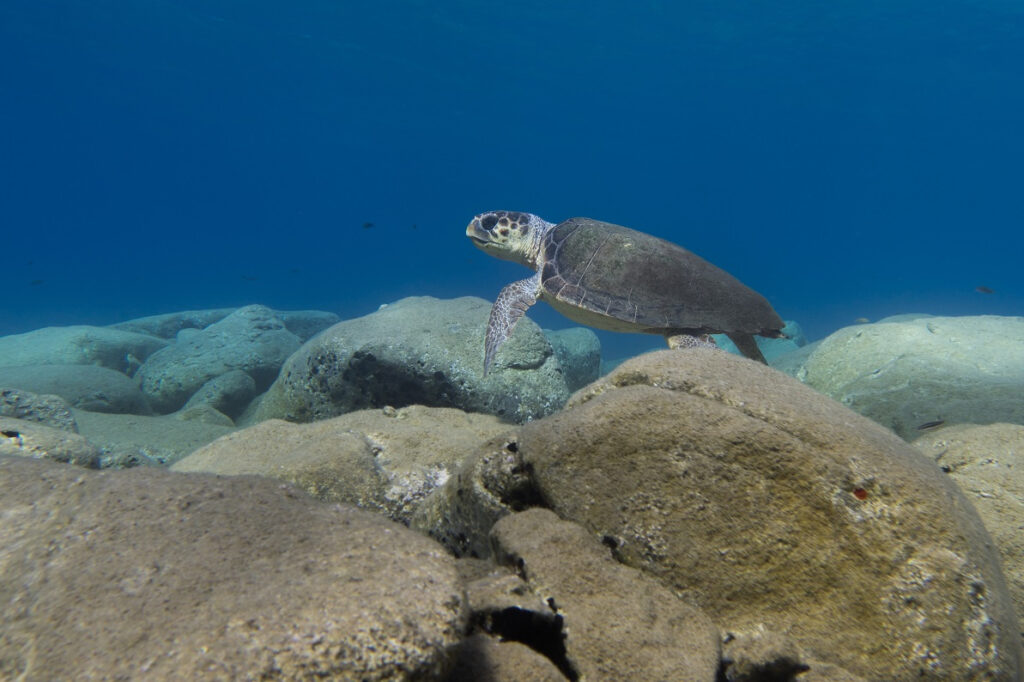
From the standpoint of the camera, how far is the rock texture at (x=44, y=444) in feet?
12.0

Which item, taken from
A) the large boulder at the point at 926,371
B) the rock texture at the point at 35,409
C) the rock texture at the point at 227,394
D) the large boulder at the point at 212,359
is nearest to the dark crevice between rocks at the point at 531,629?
the large boulder at the point at 926,371

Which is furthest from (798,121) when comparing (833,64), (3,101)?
(3,101)

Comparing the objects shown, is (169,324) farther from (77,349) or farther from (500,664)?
(500,664)

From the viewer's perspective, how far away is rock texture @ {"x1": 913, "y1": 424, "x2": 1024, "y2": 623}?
2.31 m

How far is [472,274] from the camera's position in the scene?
94438mm

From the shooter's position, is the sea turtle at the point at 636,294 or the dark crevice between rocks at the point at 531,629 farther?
the sea turtle at the point at 636,294

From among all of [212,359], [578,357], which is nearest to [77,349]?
[212,359]

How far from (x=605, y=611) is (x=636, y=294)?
419 cm

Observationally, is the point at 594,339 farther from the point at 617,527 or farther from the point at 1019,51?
the point at 1019,51

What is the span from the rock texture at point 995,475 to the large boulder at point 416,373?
3.80 meters

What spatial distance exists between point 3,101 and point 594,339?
92057mm

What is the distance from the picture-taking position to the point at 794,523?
1.81m

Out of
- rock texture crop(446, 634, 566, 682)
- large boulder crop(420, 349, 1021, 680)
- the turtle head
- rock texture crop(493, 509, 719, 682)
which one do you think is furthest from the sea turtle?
rock texture crop(446, 634, 566, 682)

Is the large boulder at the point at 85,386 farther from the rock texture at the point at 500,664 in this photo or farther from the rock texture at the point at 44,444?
the rock texture at the point at 500,664
